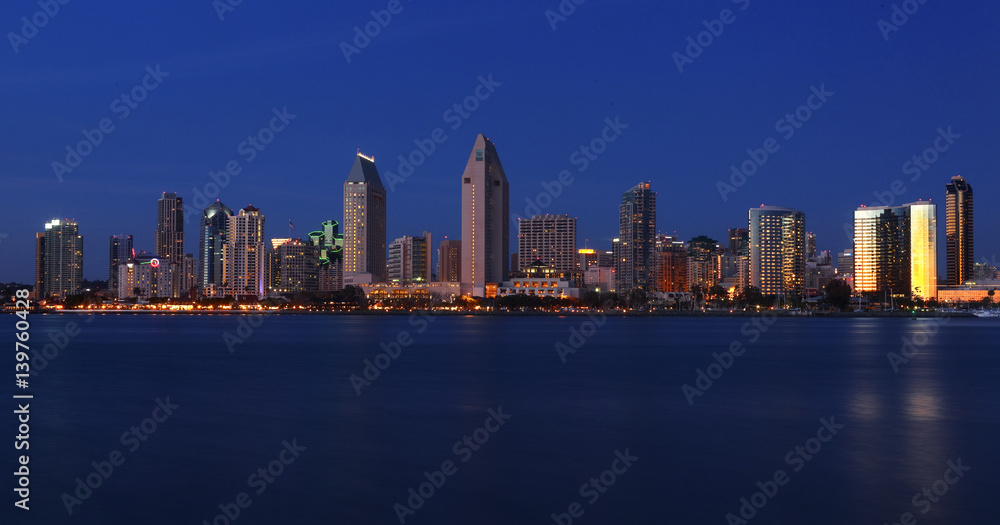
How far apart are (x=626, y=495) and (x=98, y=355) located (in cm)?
5098

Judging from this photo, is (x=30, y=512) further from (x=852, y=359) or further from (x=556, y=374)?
(x=852, y=359)

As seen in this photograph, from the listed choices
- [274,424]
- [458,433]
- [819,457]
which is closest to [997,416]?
[819,457]

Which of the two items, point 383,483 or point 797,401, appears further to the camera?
point 797,401

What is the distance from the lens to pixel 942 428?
27438mm

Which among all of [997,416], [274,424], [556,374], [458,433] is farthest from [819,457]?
[556,374]

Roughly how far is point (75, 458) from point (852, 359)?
49.3m

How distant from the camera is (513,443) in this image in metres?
23.9

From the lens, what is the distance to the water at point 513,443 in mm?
17344

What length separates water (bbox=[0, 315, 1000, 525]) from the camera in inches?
683

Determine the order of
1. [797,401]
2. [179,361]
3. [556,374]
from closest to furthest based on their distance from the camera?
[797,401] < [556,374] < [179,361]

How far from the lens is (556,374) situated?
149ft

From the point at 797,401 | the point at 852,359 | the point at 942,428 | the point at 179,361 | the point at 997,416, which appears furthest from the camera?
the point at 852,359

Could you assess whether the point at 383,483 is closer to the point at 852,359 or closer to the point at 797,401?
the point at 797,401

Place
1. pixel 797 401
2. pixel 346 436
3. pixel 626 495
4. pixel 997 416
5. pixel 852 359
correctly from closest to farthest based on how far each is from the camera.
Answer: pixel 626 495 → pixel 346 436 → pixel 997 416 → pixel 797 401 → pixel 852 359
